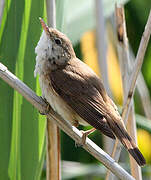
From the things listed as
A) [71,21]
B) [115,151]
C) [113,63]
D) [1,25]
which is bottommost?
[115,151]

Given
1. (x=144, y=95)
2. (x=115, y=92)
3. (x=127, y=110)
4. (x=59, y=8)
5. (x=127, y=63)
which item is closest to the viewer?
(x=59, y=8)

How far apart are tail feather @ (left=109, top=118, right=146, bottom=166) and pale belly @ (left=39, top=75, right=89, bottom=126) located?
26cm

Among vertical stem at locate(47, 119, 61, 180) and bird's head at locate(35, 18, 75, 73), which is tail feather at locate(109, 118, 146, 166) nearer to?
vertical stem at locate(47, 119, 61, 180)

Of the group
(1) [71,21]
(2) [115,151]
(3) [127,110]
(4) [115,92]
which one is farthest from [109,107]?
(4) [115,92]

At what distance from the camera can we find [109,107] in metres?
2.27

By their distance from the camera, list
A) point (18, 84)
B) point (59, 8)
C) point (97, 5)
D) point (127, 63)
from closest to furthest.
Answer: point (18, 84), point (59, 8), point (127, 63), point (97, 5)

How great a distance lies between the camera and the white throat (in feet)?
7.33

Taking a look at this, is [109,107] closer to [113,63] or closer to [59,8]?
[59,8]

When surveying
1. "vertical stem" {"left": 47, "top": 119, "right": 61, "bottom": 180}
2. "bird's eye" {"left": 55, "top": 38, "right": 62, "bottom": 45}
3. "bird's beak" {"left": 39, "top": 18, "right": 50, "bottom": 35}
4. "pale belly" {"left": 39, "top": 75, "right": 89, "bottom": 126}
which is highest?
"bird's eye" {"left": 55, "top": 38, "right": 62, "bottom": 45}

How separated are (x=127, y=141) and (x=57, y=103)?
465 mm

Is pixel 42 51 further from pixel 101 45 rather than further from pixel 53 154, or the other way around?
pixel 53 154

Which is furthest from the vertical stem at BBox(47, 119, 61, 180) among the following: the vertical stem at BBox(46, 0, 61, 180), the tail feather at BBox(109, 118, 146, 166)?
the tail feather at BBox(109, 118, 146, 166)

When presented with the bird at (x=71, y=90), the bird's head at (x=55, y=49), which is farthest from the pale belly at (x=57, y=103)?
A: the bird's head at (x=55, y=49)

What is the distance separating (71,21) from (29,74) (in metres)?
0.82
